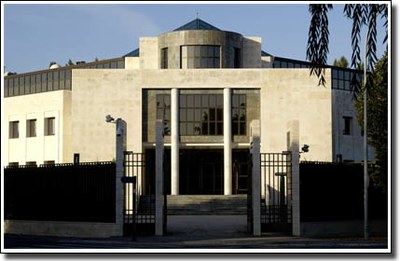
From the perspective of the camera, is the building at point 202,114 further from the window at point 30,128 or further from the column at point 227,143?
the window at point 30,128

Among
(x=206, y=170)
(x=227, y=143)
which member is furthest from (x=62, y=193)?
(x=206, y=170)

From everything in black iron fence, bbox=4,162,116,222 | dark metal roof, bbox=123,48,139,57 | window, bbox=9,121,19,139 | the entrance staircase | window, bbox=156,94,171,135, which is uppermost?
dark metal roof, bbox=123,48,139,57

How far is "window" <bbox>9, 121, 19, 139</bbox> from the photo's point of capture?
57219 millimetres

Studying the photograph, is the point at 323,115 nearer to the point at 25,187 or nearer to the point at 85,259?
the point at 25,187

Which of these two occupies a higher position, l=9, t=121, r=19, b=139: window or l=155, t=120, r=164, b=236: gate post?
l=9, t=121, r=19, b=139: window

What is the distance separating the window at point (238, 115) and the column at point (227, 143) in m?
0.50

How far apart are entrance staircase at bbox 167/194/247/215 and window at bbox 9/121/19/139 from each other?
16.7m

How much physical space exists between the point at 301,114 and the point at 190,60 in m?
9.09

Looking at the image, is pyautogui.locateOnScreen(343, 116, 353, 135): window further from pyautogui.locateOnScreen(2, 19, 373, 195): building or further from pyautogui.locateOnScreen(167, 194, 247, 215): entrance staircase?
pyautogui.locateOnScreen(167, 194, 247, 215): entrance staircase

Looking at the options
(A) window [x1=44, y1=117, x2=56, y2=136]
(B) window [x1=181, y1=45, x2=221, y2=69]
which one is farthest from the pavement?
(A) window [x1=44, y1=117, x2=56, y2=136]

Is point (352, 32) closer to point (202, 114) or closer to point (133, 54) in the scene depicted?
point (202, 114)

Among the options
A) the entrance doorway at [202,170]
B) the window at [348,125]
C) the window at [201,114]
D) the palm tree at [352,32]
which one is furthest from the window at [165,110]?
the palm tree at [352,32]

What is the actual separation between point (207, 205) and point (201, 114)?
24.5 feet

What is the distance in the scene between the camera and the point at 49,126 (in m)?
55.0
